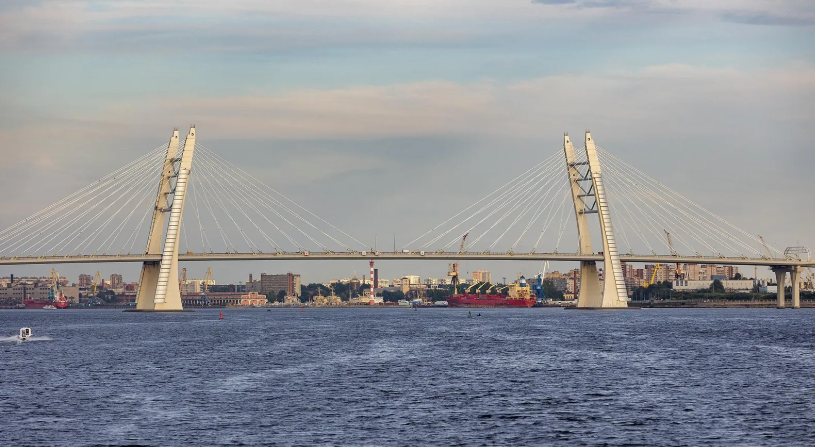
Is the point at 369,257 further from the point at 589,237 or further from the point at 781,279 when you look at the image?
the point at 781,279

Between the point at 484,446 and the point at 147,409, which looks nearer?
the point at 484,446

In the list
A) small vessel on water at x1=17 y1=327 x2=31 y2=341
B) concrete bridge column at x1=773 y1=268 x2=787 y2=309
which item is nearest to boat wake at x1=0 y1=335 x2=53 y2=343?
small vessel on water at x1=17 y1=327 x2=31 y2=341

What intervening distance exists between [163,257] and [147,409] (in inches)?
2960

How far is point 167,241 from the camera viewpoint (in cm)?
10900

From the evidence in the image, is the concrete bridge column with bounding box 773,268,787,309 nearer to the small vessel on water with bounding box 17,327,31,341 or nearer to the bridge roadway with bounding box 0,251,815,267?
the bridge roadway with bounding box 0,251,815,267

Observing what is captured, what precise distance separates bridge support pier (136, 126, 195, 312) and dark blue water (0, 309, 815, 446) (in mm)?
40489

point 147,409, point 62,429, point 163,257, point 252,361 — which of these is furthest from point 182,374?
point 163,257

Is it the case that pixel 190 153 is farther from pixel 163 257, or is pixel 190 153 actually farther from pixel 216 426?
pixel 216 426

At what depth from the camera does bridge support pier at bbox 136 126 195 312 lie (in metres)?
110

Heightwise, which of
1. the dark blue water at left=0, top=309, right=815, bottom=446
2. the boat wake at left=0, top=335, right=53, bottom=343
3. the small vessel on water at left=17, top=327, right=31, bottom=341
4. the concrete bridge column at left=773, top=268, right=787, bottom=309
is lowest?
the dark blue water at left=0, top=309, right=815, bottom=446

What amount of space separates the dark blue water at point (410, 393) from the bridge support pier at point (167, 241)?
40.5m

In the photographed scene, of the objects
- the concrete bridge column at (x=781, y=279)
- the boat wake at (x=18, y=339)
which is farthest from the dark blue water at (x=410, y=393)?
the concrete bridge column at (x=781, y=279)

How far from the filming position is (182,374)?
1859 inches

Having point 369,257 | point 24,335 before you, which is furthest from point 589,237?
point 24,335
